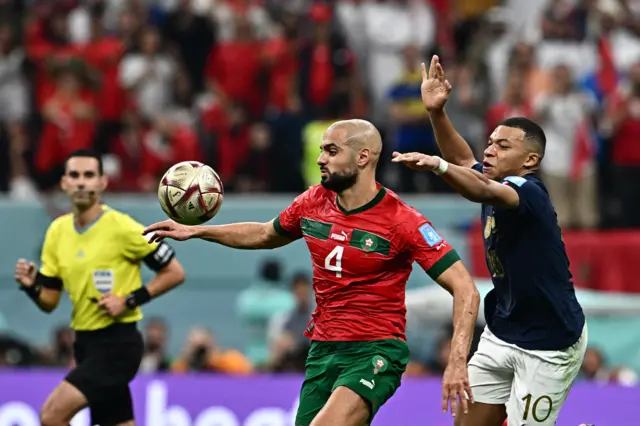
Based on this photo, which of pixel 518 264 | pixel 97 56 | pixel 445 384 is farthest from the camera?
pixel 97 56

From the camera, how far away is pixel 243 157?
17.0 m

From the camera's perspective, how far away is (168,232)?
27.7ft

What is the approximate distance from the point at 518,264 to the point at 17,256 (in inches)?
386

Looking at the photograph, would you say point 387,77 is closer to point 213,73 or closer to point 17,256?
point 213,73

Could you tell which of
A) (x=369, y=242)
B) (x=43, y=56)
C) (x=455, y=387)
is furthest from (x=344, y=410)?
(x=43, y=56)

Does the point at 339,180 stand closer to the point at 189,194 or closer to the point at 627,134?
the point at 189,194

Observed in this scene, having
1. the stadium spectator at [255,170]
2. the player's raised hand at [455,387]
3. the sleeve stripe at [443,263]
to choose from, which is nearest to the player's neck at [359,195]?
the sleeve stripe at [443,263]

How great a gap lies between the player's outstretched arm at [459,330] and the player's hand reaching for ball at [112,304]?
2.66 m

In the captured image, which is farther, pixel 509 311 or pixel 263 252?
pixel 263 252

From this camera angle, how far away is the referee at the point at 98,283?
9.89 m

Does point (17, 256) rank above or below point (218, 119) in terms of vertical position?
below

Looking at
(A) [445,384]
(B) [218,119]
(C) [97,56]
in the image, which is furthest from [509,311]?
(C) [97,56]

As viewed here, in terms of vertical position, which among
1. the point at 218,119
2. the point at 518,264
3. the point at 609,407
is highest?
the point at 218,119

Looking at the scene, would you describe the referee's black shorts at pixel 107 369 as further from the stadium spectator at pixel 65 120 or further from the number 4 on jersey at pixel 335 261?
the stadium spectator at pixel 65 120
